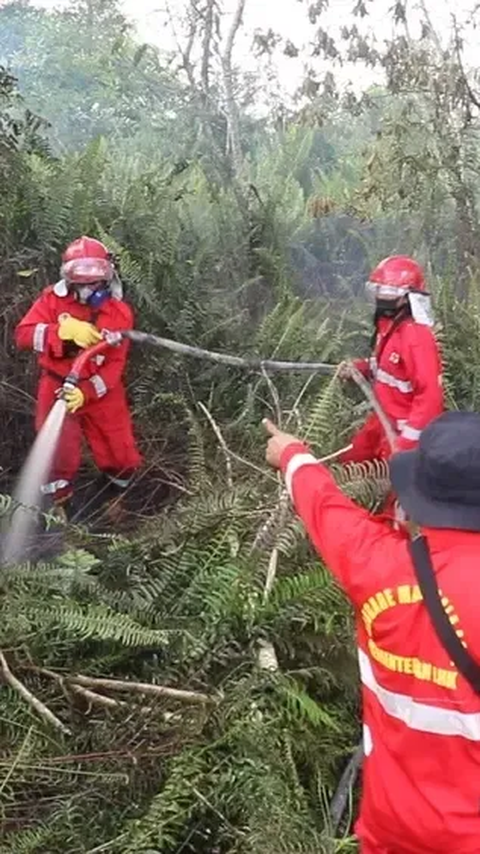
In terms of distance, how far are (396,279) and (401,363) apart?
0.48m

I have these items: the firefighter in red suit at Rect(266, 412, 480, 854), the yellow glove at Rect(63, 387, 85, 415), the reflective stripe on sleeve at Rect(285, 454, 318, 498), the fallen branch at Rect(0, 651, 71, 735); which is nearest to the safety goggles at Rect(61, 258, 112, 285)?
the yellow glove at Rect(63, 387, 85, 415)

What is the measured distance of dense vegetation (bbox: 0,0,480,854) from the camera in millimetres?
2977

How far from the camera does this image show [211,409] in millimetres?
6289

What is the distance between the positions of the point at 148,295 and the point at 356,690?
11.6ft

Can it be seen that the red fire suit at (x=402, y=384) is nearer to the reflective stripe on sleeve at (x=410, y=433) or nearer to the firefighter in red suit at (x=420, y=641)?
the reflective stripe on sleeve at (x=410, y=433)

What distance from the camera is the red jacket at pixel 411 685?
2.09 meters

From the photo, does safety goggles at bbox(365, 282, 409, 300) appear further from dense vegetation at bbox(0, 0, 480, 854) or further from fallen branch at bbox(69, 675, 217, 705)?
fallen branch at bbox(69, 675, 217, 705)

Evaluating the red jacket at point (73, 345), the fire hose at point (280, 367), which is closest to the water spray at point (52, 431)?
the fire hose at point (280, 367)

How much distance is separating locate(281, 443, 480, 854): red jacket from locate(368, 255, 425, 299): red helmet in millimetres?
3230

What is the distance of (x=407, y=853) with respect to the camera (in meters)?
2.35

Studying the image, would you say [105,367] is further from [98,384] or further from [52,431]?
[52,431]

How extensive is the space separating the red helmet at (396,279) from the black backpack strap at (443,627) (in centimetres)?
A: 354

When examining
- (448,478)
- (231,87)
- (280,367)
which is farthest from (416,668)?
(231,87)

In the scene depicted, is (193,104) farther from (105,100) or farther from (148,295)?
(148,295)
